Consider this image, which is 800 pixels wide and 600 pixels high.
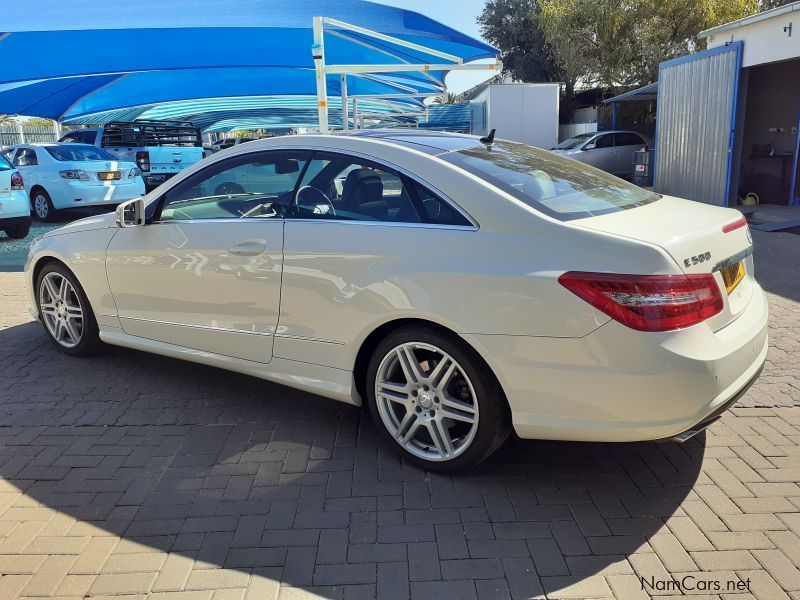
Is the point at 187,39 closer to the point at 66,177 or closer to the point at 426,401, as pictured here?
the point at 66,177

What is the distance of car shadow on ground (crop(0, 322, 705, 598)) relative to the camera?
2.60m

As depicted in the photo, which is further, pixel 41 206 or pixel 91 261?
pixel 41 206

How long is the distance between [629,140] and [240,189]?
18.2 meters

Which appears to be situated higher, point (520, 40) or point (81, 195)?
point (520, 40)

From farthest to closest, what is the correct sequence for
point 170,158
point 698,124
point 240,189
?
point 170,158 → point 698,124 → point 240,189

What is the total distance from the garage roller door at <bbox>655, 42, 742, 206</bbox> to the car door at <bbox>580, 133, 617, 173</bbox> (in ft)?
15.3

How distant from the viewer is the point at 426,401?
3.13 m

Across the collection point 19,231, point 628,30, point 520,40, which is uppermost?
point 520,40

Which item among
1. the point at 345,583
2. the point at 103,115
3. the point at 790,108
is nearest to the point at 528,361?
the point at 345,583

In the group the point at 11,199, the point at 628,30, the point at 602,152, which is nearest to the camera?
the point at 11,199

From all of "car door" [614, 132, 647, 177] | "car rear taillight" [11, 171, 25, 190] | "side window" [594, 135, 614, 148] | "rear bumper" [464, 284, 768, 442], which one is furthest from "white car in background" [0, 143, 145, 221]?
"car door" [614, 132, 647, 177]

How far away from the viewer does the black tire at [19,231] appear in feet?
34.8

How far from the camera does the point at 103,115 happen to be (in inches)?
909

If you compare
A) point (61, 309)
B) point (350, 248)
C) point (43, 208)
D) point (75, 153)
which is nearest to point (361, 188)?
point (350, 248)
